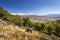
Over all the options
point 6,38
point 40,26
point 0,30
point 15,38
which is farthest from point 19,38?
point 40,26

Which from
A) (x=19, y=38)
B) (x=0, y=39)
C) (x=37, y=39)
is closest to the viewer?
(x=0, y=39)

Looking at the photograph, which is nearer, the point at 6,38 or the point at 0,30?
the point at 6,38

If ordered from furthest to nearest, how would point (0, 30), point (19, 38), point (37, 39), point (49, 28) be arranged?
1. point (49, 28)
2. point (0, 30)
3. point (37, 39)
4. point (19, 38)

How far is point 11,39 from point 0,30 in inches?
76.6

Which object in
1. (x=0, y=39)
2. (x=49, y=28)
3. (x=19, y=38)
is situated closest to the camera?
(x=0, y=39)

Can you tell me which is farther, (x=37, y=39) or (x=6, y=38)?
(x=37, y=39)

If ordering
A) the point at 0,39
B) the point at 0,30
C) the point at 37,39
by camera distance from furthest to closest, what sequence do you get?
the point at 0,30 → the point at 37,39 → the point at 0,39

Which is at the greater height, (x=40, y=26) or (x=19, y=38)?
(x=19, y=38)

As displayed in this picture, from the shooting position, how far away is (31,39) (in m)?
7.05

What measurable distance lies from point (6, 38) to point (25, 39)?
99 centimetres

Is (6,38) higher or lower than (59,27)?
higher

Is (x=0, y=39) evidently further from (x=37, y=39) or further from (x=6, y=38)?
(x=37, y=39)

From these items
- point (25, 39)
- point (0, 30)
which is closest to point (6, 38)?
point (25, 39)

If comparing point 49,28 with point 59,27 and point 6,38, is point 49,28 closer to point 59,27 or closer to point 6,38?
point 59,27
